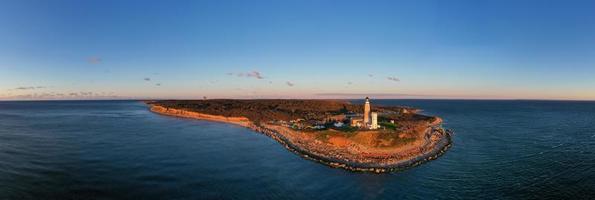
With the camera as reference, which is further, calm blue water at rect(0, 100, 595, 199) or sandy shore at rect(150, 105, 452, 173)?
sandy shore at rect(150, 105, 452, 173)

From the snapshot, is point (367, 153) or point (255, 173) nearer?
point (255, 173)

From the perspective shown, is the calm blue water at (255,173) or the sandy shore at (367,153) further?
the sandy shore at (367,153)


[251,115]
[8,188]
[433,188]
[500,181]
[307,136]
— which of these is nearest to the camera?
[8,188]

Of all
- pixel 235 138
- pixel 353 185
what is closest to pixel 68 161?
pixel 235 138

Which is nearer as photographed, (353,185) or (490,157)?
(353,185)

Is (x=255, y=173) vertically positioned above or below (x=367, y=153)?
below

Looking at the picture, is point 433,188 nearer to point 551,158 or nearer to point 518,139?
point 551,158

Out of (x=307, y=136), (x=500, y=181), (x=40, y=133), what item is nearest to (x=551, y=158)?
(x=500, y=181)

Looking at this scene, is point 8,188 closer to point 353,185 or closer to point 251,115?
point 353,185

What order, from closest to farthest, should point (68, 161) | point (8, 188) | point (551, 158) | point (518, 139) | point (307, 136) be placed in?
point (8, 188), point (68, 161), point (551, 158), point (307, 136), point (518, 139)
